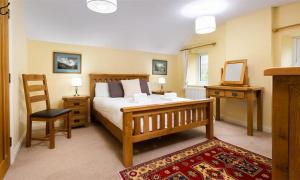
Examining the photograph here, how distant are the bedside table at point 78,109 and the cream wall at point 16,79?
2.34ft

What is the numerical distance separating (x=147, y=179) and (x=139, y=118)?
650 mm

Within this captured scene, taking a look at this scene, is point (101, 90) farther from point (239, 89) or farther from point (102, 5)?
point (239, 89)

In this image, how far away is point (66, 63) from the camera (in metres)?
3.45

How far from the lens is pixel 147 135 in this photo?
195cm

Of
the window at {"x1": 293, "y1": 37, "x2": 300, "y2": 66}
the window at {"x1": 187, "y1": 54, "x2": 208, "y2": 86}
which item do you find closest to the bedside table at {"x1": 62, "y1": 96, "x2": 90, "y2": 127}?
the window at {"x1": 187, "y1": 54, "x2": 208, "y2": 86}

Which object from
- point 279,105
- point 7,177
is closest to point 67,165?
point 7,177

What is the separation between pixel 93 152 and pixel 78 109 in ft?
4.35

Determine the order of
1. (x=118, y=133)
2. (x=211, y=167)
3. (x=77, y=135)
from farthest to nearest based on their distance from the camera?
(x=77, y=135), (x=118, y=133), (x=211, y=167)

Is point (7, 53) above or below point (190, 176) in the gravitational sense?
above

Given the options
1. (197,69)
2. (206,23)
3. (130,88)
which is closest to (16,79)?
(130,88)

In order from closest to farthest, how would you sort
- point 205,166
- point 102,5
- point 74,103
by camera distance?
point 205,166
point 102,5
point 74,103

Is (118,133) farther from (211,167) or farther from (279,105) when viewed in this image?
(279,105)

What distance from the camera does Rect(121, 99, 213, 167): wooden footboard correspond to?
1.78m

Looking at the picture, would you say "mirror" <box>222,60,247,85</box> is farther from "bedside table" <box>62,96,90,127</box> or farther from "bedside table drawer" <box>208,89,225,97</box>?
"bedside table" <box>62,96,90,127</box>
